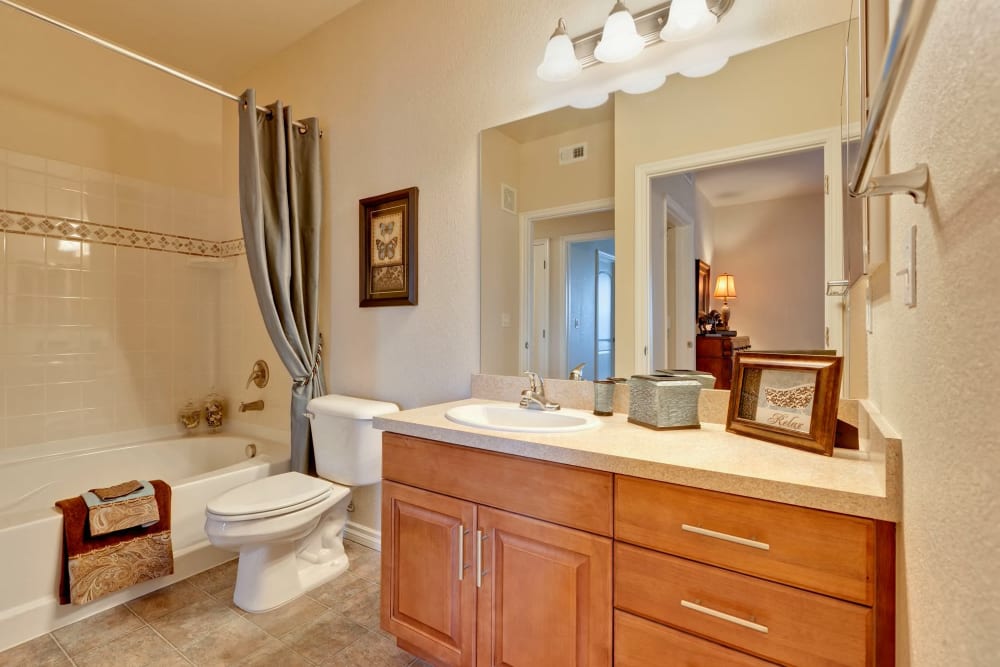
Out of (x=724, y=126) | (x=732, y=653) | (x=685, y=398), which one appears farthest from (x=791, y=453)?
(x=724, y=126)

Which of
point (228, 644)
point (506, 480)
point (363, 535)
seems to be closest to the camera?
point (506, 480)

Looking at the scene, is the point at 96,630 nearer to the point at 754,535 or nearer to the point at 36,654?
the point at 36,654

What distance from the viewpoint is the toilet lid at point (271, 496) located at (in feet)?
5.68

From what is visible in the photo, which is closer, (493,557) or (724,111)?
(493,557)

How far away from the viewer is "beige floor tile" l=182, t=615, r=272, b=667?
61.3 inches

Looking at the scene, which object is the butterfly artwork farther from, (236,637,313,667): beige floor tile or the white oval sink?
(236,637,313,667): beige floor tile

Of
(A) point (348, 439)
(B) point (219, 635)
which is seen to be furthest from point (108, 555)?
(A) point (348, 439)

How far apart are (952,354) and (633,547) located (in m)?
0.74

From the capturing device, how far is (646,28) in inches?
59.6

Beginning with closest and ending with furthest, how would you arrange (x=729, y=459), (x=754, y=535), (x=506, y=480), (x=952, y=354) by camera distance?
(x=952, y=354) < (x=754, y=535) < (x=729, y=459) < (x=506, y=480)

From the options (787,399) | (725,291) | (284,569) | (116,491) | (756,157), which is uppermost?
(756,157)

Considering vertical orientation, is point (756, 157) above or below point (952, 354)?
above

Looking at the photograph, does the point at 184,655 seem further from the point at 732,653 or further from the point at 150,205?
the point at 150,205

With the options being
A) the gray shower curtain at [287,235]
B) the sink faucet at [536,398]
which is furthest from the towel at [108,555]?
the sink faucet at [536,398]
